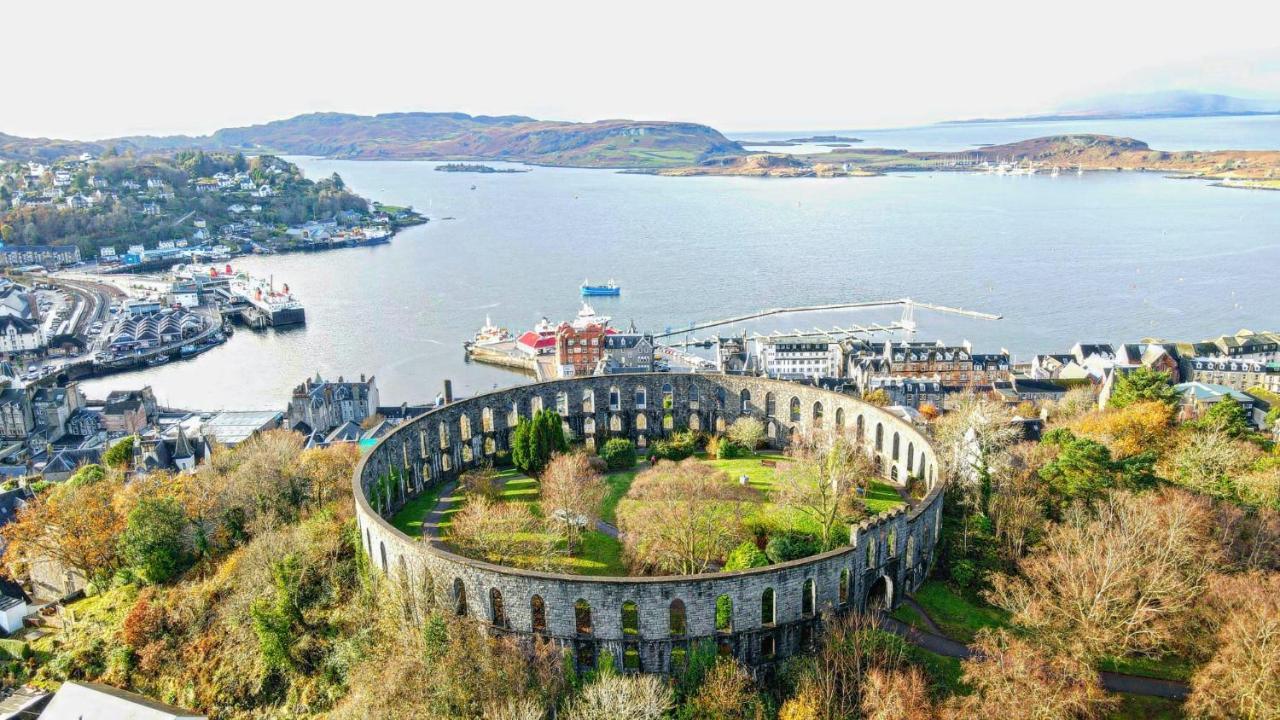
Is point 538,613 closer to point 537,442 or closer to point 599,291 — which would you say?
point 537,442

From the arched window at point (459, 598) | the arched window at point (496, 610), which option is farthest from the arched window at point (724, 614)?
the arched window at point (459, 598)

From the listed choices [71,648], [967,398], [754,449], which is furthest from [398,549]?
[967,398]

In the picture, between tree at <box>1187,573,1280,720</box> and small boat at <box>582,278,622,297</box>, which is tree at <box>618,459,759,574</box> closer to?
tree at <box>1187,573,1280,720</box>

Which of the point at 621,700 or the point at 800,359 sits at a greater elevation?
the point at 621,700

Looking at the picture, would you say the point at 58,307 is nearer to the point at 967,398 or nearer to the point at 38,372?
the point at 38,372

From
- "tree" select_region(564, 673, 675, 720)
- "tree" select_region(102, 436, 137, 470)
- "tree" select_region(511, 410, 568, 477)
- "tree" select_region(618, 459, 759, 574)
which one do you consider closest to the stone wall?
"tree" select_region(564, 673, 675, 720)

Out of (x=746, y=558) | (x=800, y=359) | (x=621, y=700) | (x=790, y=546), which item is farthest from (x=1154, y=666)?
(x=800, y=359)

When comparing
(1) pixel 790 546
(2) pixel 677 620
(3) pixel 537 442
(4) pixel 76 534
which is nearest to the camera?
(2) pixel 677 620
